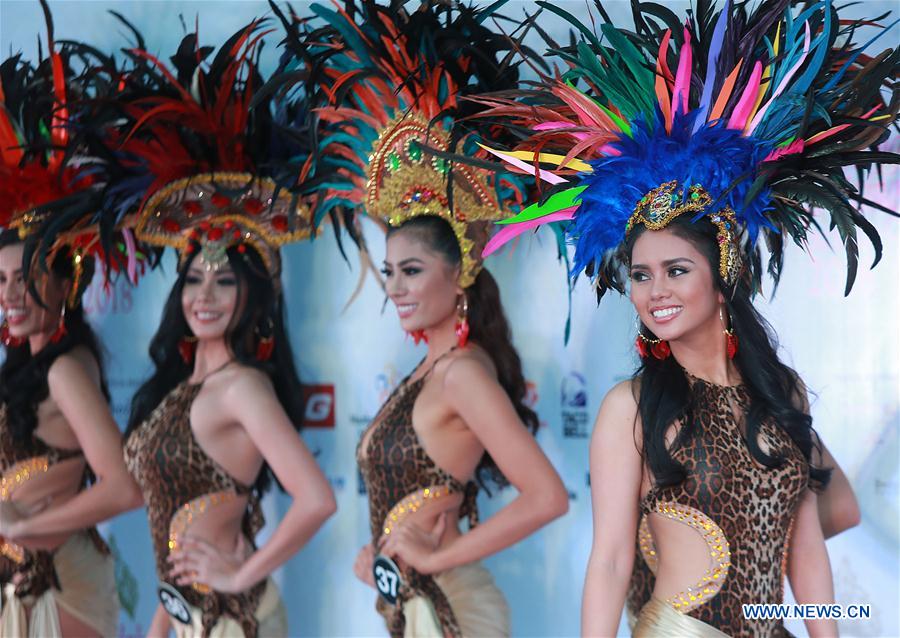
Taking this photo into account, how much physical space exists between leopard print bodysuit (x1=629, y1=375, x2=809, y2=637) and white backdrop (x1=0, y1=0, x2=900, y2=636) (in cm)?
85

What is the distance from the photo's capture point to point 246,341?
3.69 meters

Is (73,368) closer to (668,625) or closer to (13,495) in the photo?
(13,495)

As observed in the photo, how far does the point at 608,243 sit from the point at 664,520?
0.72m

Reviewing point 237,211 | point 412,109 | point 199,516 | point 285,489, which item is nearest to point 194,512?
point 199,516

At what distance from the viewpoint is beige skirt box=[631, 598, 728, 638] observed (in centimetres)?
262

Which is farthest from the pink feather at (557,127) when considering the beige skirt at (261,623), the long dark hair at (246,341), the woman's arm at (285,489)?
the beige skirt at (261,623)

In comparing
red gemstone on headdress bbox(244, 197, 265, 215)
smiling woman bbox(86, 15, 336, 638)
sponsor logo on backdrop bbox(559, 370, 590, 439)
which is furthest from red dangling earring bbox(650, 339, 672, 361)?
red gemstone on headdress bbox(244, 197, 265, 215)

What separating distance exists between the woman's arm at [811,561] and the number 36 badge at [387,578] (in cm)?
120

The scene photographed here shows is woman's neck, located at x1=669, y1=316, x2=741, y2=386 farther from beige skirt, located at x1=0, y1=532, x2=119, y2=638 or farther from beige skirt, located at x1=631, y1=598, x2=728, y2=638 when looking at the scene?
beige skirt, located at x1=0, y1=532, x2=119, y2=638

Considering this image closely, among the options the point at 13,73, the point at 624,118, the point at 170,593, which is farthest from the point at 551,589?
the point at 13,73

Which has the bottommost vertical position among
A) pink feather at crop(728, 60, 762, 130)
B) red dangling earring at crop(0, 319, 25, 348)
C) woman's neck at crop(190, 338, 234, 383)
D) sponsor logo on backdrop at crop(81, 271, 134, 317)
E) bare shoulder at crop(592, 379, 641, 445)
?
bare shoulder at crop(592, 379, 641, 445)

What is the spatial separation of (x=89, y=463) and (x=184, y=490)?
55 centimetres

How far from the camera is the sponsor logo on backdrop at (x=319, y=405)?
412cm

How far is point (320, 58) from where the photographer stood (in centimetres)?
326
